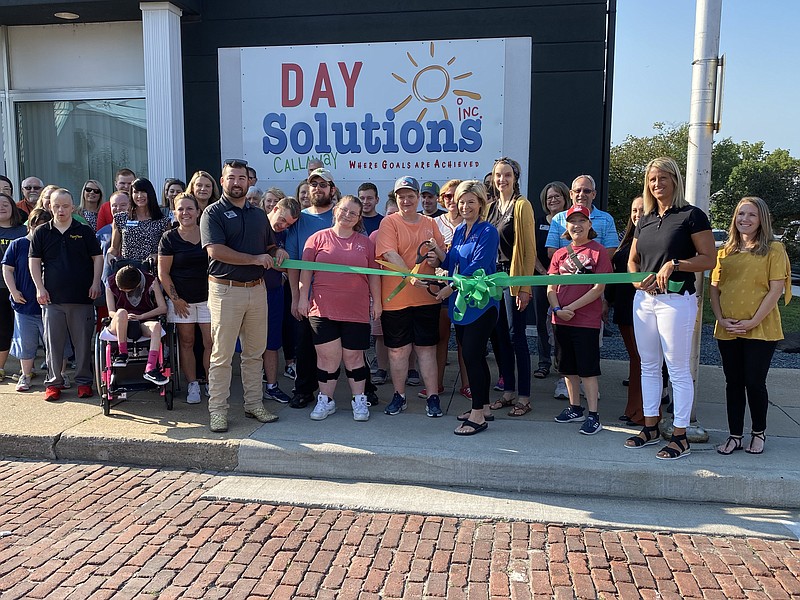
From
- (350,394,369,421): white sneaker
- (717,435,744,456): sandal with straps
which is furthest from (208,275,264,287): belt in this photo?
(717,435,744,456): sandal with straps

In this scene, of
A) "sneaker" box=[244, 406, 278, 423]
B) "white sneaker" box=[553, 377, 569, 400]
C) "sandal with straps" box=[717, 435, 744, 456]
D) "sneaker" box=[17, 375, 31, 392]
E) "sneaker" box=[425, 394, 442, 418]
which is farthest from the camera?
"sneaker" box=[17, 375, 31, 392]

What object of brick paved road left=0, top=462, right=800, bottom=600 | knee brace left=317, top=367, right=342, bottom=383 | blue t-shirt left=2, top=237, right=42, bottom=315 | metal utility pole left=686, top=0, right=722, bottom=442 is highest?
metal utility pole left=686, top=0, right=722, bottom=442

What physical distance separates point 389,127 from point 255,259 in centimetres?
450

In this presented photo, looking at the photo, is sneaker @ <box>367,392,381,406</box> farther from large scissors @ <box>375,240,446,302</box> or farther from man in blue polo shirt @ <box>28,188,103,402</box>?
man in blue polo shirt @ <box>28,188,103,402</box>

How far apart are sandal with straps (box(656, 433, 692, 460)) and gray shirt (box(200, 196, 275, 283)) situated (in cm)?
331

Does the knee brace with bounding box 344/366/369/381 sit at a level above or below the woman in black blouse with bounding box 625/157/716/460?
below

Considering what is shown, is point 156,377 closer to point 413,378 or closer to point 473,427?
point 413,378

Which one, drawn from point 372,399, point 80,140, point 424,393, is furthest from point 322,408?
point 80,140

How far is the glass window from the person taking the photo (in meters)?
10.2

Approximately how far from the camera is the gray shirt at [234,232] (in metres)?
5.20

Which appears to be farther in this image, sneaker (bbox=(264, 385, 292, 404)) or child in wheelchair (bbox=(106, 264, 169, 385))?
sneaker (bbox=(264, 385, 292, 404))

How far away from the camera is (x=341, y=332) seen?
561 cm

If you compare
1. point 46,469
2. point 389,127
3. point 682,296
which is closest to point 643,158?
point 389,127

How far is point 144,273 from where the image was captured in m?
5.97
